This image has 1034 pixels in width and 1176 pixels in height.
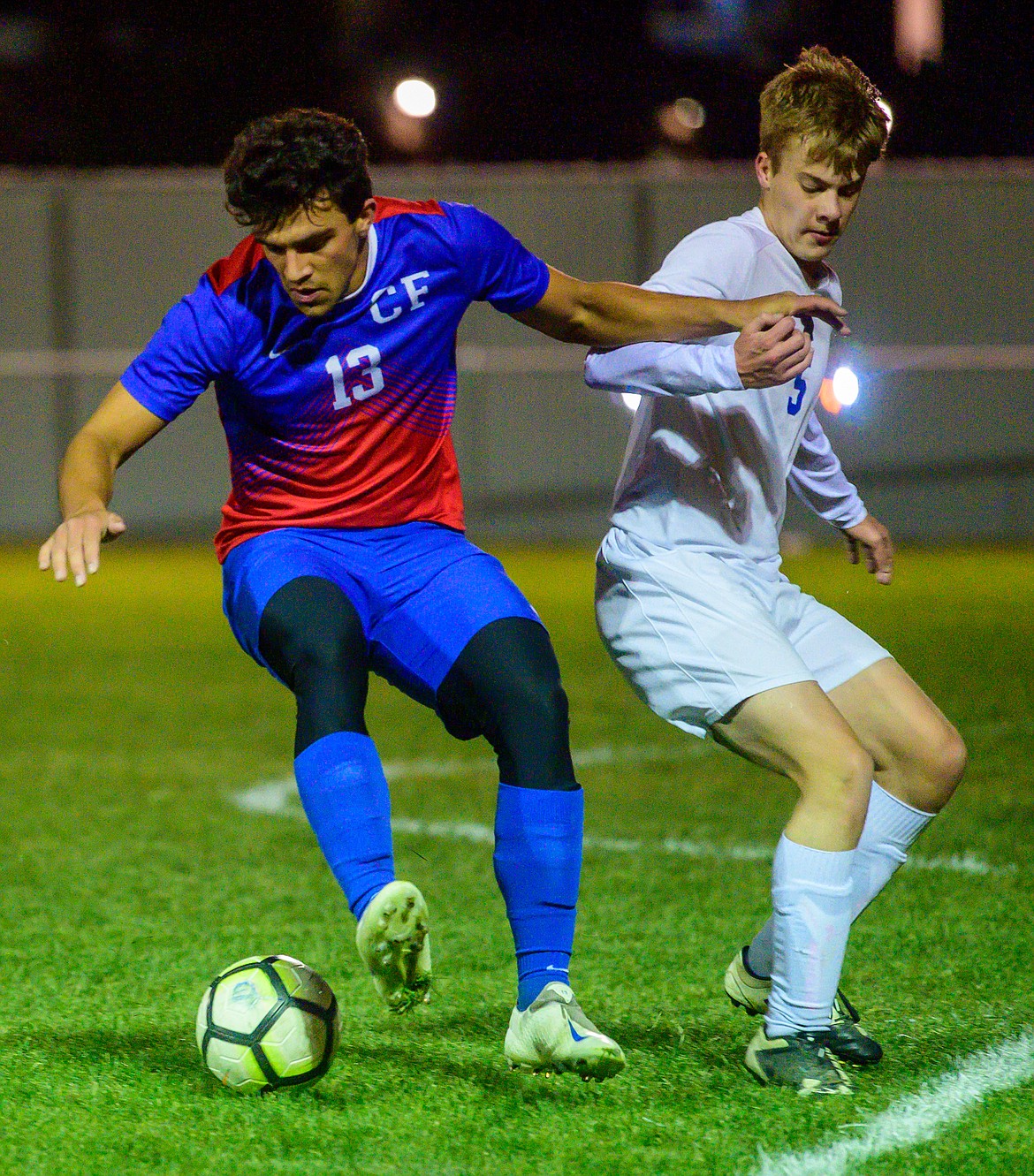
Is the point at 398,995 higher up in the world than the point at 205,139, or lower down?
lower down

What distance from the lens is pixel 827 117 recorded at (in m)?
3.52

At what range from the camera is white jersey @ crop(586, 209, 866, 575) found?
3.63m

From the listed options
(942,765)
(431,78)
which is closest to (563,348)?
(431,78)

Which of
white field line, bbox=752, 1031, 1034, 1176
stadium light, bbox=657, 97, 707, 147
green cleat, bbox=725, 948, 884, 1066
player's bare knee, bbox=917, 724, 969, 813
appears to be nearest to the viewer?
white field line, bbox=752, 1031, 1034, 1176

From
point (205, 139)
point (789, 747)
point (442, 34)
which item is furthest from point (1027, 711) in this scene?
point (205, 139)

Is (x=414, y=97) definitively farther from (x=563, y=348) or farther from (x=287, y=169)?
(x=287, y=169)

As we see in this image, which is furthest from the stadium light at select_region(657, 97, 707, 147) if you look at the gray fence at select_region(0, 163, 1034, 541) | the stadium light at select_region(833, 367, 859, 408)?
the stadium light at select_region(833, 367, 859, 408)

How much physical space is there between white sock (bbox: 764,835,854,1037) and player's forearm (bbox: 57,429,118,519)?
4.85 feet

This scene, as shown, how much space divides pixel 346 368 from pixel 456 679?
683mm

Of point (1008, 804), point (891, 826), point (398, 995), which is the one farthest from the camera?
point (1008, 804)

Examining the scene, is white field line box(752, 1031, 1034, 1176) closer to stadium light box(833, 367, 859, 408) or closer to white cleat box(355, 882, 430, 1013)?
white cleat box(355, 882, 430, 1013)

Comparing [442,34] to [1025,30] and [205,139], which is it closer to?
[205,139]

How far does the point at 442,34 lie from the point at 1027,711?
16560 millimetres

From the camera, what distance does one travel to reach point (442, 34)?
22562 mm
